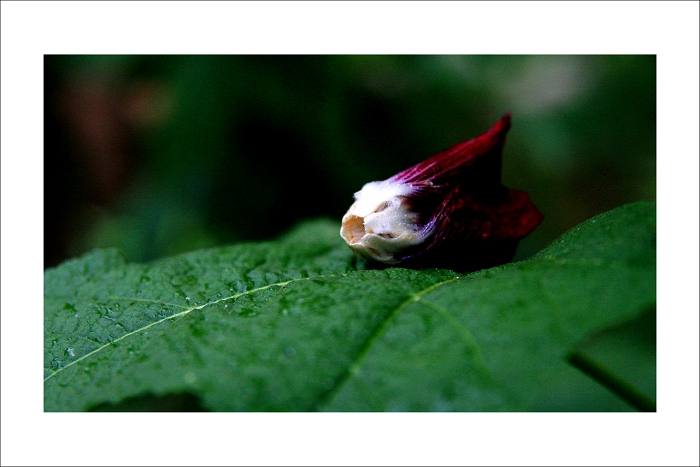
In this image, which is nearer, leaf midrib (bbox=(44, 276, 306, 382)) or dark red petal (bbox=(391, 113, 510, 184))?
leaf midrib (bbox=(44, 276, 306, 382))

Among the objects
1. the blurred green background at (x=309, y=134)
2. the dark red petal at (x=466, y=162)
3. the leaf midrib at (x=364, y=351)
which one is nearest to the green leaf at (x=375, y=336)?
the leaf midrib at (x=364, y=351)

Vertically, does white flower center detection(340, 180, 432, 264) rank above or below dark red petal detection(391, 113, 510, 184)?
below

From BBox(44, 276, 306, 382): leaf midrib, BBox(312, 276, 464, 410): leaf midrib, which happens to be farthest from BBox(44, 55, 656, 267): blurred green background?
BBox(312, 276, 464, 410): leaf midrib

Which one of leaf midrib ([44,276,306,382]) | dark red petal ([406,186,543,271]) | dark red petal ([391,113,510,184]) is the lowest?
leaf midrib ([44,276,306,382])

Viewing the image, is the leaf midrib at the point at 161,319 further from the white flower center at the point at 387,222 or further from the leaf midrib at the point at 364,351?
the leaf midrib at the point at 364,351

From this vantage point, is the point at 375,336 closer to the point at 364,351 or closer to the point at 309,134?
the point at 364,351

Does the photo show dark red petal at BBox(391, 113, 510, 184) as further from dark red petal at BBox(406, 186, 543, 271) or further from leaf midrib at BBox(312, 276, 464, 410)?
leaf midrib at BBox(312, 276, 464, 410)
